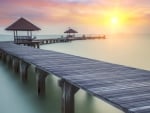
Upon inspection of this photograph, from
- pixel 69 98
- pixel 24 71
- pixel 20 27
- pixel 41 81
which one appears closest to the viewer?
pixel 69 98

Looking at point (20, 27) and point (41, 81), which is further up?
point (20, 27)

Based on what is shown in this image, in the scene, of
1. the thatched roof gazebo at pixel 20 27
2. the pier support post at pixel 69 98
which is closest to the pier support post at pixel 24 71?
the pier support post at pixel 69 98

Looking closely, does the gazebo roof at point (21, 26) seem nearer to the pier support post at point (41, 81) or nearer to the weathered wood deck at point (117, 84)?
the pier support post at point (41, 81)

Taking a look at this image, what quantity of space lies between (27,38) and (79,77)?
22064mm

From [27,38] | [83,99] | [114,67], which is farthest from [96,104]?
[27,38]

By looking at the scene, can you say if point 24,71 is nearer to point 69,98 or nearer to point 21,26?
point 69,98

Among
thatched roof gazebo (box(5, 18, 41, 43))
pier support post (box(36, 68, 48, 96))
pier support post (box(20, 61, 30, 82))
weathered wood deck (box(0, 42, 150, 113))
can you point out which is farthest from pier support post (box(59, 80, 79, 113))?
thatched roof gazebo (box(5, 18, 41, 43))

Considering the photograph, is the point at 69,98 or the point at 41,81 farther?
the point at 41,81

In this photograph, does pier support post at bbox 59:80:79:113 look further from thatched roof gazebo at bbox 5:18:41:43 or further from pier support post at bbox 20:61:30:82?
thatched roof gazebo at bbox 5:18:41:43

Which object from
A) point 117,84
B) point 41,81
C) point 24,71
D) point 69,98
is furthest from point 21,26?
point 117,84

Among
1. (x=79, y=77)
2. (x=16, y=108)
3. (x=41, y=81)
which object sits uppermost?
(x=79, y=77)

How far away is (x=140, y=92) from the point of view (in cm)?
436

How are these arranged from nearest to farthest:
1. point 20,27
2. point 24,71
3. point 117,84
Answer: point 117,84 < point 24,71 < point 20,27

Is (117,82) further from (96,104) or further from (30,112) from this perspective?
(30,112)
